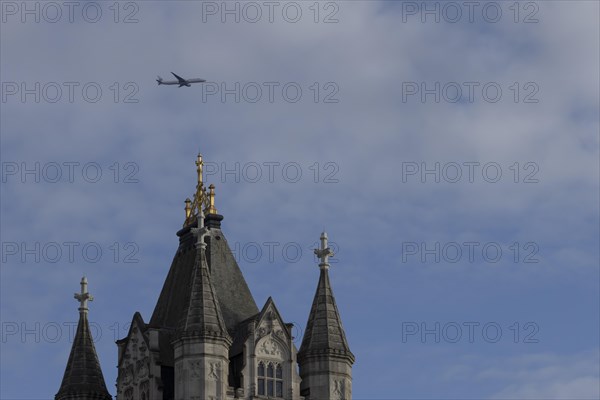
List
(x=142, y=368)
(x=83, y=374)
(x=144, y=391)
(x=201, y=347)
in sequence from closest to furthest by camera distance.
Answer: (x=201, y=347), (x=144, y=391), (x=142, y=368), (x=83, y=374)

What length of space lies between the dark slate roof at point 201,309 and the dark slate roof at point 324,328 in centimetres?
515

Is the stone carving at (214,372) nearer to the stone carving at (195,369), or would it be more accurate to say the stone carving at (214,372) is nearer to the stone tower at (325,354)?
the stone carving at (195,369)

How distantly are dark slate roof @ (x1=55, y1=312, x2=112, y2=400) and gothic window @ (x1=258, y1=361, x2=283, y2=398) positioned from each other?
940cm

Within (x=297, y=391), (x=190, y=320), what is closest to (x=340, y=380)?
(x=297, y=391)

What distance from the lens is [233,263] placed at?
10912 cm

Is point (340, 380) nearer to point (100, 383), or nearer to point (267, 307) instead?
point (267, 307)

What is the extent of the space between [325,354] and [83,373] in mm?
13461

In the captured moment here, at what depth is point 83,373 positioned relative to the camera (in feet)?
349

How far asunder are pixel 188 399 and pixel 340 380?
30.4 feet

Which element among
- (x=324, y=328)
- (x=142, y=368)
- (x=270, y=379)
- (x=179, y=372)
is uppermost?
(x=324, y=328)

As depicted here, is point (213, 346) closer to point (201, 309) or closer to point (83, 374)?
point (201, 309)

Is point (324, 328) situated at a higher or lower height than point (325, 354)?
higher

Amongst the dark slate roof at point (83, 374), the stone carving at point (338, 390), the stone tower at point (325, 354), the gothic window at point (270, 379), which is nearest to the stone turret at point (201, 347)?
the gothic window at point (270, 379)

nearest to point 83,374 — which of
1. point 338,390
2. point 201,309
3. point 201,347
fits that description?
point 201,309
